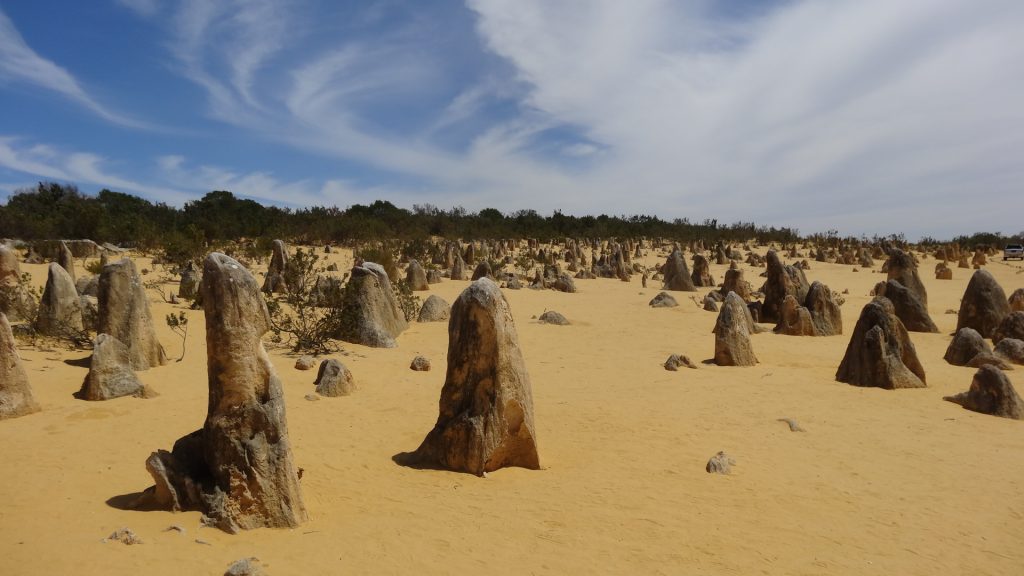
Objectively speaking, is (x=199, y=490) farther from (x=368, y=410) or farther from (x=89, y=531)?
(x=368, y=410)

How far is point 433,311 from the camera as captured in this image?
16062 mm

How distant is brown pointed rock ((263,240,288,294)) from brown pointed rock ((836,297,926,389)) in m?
13.0

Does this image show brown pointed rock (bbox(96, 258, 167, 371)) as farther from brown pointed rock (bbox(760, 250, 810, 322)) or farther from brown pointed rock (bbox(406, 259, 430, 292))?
brown pointed rock (bbox(760, 250, 810, 322))

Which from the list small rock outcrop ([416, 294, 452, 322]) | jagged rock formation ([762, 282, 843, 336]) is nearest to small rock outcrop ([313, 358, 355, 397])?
small rock outcrop ([416, 294, 452, 322])

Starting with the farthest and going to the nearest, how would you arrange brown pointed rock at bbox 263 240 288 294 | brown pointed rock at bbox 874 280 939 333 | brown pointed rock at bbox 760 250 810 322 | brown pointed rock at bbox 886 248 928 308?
brown pointed rock at bbox 886 248 928 308, brown pointed rock at bbox 263 240 288 294, brown pointed rock at bbox 760 250 810 322, brown pointed rock at bbox 874 280 939 333

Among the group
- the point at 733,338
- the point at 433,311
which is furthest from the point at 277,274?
the point at 733,338

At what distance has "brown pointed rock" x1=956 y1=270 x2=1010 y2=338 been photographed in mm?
14250

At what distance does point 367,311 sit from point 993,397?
10646mm

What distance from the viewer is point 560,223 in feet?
182

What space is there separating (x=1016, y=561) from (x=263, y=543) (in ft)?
19.0

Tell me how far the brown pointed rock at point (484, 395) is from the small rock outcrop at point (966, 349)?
32.9 ft

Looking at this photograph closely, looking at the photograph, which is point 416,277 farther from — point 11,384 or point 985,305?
point 985,305

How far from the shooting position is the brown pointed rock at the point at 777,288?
16.5m

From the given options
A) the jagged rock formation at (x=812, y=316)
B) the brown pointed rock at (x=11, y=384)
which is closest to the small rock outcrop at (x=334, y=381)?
the brown pointed rock at (x=11, y=384)
